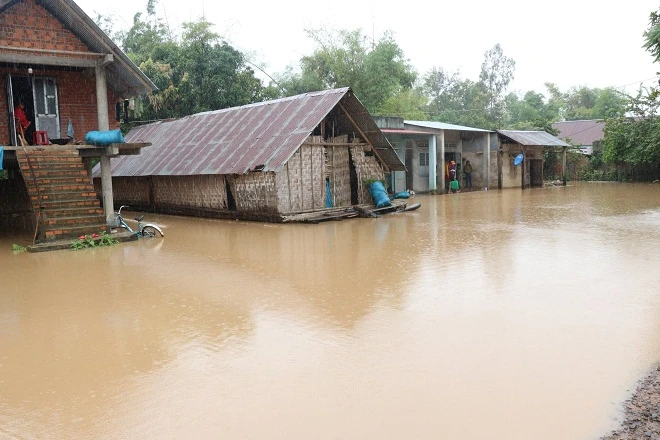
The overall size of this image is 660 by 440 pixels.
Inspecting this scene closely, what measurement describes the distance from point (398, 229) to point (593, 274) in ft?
18.0

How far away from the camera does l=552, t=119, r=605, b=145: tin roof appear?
4175 centimetres

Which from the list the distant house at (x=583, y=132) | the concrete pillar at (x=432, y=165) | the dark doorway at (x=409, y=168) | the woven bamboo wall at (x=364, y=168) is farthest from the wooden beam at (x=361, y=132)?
the distant house at (x=583, y=132)

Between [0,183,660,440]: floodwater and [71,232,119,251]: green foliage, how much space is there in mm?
847

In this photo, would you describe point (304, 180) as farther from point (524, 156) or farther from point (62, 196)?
point (524, 156)

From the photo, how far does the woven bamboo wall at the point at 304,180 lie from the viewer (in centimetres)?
1424

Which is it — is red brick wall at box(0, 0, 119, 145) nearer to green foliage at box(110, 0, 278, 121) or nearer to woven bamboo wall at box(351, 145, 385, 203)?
woven bamboo wall at box(351, 145, 385, 203)

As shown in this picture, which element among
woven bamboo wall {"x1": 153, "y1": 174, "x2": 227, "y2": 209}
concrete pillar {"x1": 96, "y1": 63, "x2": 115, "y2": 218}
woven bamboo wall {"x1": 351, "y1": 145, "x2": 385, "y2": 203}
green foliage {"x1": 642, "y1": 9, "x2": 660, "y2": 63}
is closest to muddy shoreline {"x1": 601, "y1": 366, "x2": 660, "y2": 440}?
green foliage {"x1": 642, "y1": 9, "x2": 660, "y2": 63}

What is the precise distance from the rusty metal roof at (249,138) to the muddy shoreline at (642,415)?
33.7 feet

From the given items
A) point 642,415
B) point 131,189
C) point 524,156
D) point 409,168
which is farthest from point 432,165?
point 642,415

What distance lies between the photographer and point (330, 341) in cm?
492

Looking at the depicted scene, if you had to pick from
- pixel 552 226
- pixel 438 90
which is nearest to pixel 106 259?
pixel 552 226

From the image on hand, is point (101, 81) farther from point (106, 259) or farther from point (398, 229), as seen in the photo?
point (398, 229)

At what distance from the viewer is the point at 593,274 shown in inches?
287

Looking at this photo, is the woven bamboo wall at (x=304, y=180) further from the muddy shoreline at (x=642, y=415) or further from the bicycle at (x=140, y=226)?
the muddy shoreline at (x=642, y=415)
